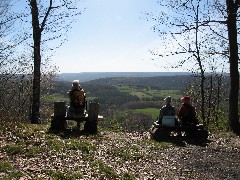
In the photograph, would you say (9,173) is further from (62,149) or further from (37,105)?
(37,105)

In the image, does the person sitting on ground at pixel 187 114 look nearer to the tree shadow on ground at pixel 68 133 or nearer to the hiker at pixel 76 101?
the tree shadow on ground at pixel 68 133

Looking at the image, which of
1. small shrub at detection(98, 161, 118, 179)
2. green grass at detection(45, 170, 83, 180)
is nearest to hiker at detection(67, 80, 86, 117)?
small shrub at detection(98, 161, 118, 179)

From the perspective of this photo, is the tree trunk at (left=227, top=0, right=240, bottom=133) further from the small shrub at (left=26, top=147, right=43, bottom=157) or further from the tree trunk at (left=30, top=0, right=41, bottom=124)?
the small shrub at (left=26, top=147, right=43, bottom=157)

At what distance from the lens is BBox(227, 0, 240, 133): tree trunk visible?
16172 millimetres

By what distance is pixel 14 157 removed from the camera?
376 inches

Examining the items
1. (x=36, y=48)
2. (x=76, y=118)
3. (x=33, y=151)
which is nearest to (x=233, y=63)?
(x=76, y=118)

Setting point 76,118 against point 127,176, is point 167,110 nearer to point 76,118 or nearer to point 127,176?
point 76,118

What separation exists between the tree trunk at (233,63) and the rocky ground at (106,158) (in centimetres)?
337

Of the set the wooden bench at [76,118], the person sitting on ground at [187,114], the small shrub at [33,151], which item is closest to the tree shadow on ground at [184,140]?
the person sitting on ground at [187,114]

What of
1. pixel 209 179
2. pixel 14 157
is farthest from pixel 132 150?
pixel 14 157

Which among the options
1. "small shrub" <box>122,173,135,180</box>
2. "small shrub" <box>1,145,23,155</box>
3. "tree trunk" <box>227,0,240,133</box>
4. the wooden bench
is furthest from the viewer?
"tree trunk" <box>227,0,240,133</box>

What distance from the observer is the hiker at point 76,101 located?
14.9 m

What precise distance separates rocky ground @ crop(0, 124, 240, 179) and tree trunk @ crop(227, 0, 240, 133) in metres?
3.37

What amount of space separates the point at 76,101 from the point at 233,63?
25.9 feet
